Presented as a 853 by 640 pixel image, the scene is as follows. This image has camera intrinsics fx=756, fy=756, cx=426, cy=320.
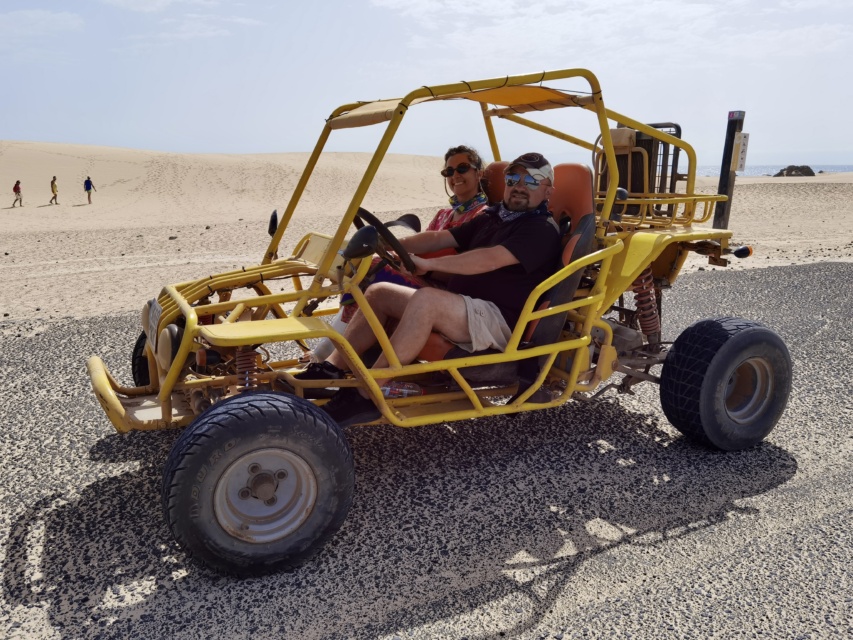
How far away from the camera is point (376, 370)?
3.62 m

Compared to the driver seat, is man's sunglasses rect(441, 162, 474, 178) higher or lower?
higher

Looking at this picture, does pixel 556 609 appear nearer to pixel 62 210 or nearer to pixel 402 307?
pixel 402 307

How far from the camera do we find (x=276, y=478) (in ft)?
10.7

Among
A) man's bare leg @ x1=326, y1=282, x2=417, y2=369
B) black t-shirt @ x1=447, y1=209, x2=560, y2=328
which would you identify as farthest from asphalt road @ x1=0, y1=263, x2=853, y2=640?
black t-shirt @ x1=447, y1=209, x2=560, y2=328

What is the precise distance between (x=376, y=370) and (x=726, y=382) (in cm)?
216

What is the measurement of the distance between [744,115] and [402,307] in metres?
6.61

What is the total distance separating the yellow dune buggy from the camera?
3189 millimetres

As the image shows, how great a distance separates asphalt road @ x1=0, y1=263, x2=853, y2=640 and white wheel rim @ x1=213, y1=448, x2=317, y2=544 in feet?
0.72

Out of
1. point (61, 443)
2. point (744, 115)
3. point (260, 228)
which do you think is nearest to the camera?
point (61, 443)

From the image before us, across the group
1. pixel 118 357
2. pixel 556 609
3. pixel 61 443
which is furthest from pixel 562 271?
pixel 118 357

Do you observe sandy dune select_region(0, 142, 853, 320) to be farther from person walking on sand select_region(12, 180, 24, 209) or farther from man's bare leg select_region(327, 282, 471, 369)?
man's bare leg select_region(327, 282, 471, 369)

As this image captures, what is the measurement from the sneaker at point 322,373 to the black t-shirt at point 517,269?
80 centimetres

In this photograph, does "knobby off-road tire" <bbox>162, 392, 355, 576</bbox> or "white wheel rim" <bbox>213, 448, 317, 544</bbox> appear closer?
"knobby off-road tire" <bbox>162, 392, 355, 576</bbox>

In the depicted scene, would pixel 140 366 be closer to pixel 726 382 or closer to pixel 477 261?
pixel 477 261
